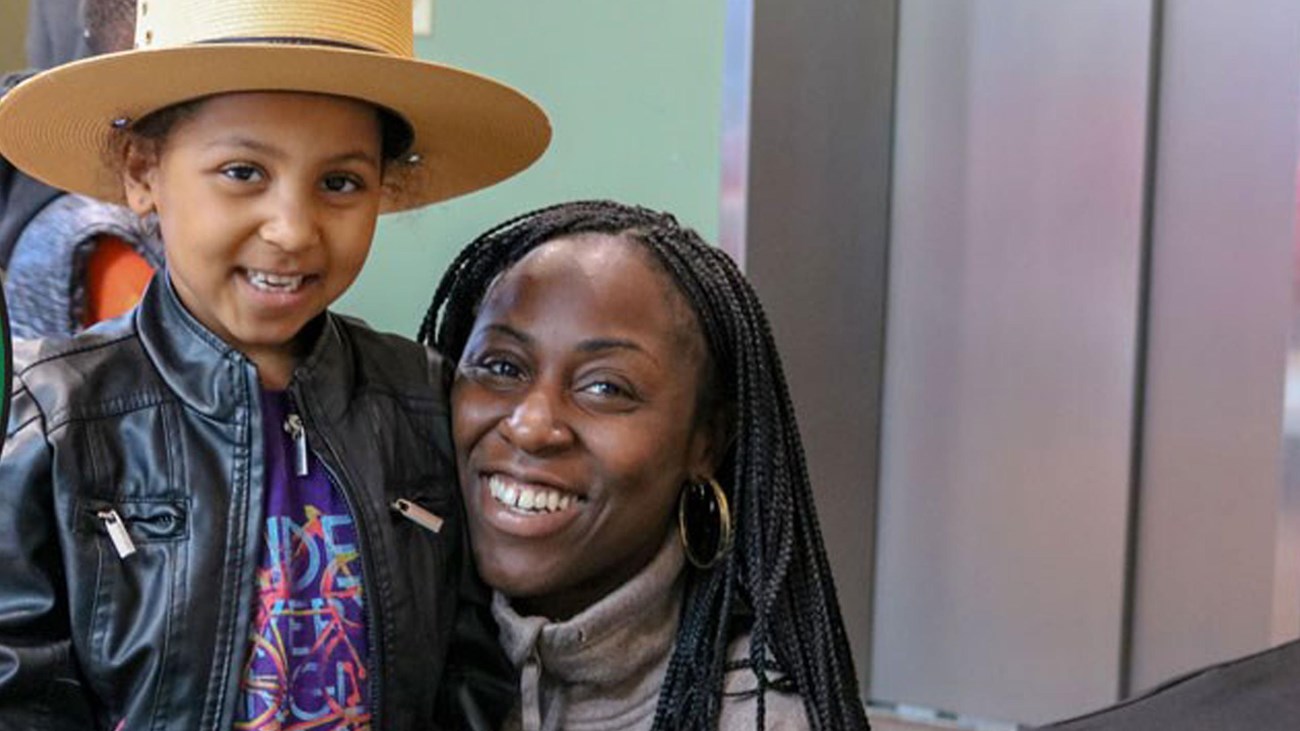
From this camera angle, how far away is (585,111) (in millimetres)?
2658

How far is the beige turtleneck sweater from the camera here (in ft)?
5.10

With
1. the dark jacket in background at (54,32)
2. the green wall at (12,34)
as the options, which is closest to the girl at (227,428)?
the dark jacket in background at (54,32)

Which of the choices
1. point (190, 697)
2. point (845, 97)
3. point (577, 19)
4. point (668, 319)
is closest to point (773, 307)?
point (845, 97)

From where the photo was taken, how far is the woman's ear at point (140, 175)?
4.87ft

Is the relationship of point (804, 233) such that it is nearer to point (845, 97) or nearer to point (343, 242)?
point (845, 97)

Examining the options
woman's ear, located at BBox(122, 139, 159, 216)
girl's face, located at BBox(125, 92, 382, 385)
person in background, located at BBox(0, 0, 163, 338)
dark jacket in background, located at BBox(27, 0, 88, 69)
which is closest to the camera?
girl's face, located at BBox(125, 92, 382, 385)

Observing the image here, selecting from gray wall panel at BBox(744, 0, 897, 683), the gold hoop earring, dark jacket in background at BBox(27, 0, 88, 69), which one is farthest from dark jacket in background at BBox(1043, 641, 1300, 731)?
dark jacket in background at BBox(27, 0, 88, 69)

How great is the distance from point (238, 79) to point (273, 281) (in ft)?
0.55

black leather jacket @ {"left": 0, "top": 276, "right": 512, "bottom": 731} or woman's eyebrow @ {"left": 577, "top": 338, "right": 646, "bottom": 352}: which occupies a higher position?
woman's eyebrow @ {"left": 577, "top": 338, "right": 646, "bottom": 352}

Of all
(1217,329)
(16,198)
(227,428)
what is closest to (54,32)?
(16,198)

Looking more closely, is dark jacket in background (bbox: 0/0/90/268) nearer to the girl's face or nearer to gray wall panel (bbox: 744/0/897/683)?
the girl's face

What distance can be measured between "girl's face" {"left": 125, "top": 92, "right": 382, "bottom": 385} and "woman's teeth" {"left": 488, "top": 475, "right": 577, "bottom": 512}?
230mm

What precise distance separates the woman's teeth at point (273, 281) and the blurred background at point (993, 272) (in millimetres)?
1180

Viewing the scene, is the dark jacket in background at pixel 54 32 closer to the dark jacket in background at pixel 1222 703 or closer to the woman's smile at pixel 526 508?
the woman's smile at pixel 526 508
